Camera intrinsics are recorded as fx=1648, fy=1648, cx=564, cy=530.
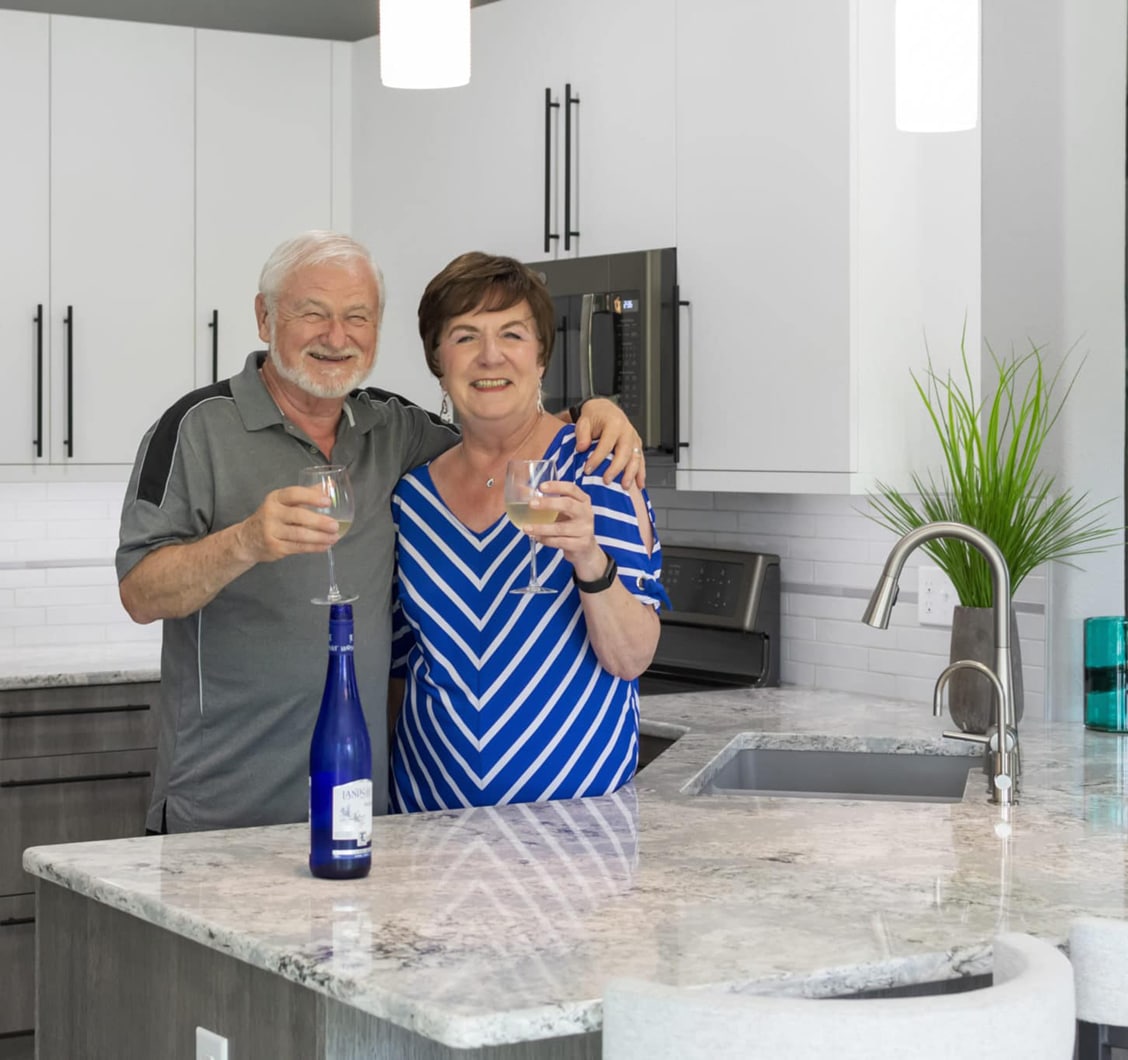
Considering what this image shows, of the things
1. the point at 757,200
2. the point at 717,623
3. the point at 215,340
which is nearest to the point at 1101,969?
the point at 757,200

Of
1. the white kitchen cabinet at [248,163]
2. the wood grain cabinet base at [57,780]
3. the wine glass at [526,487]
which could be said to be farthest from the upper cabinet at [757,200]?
the wood grain cabinet base at [57,780]

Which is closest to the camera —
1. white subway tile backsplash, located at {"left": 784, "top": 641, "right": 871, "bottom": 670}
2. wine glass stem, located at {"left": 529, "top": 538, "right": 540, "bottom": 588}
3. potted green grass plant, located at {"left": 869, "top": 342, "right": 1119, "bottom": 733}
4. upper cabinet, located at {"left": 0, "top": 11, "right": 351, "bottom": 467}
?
wine glass stem, located at {"left": 529, "top": 538, "right": 540, "bottom": 588}

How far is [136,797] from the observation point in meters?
4.04

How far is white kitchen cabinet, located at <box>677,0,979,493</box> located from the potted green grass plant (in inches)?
2.9

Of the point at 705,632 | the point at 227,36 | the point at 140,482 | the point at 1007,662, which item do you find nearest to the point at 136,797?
the point at 705,632

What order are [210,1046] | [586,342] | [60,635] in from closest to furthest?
[210,1046] < [586,342] < [60,635]

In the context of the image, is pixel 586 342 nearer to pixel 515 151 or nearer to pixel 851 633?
pixel 515 151

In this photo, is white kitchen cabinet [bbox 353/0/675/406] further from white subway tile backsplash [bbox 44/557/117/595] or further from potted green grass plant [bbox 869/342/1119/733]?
white subway tile backsplash [bbox 44/557/117/595]

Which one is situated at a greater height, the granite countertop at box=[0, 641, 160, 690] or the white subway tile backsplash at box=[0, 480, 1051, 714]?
the white subway tile backsplash at box=[0, 480, 1051, 714]

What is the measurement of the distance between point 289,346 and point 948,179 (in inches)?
57.0

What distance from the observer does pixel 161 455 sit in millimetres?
2564

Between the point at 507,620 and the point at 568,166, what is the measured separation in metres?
1.63

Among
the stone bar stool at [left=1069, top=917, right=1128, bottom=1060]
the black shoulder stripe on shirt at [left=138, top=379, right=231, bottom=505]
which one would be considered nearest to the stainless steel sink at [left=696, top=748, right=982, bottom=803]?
the black shoulder stripe on shirt at [left=138, top=379, right=231, bottom=505]

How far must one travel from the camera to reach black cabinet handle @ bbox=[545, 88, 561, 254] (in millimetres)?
3770
